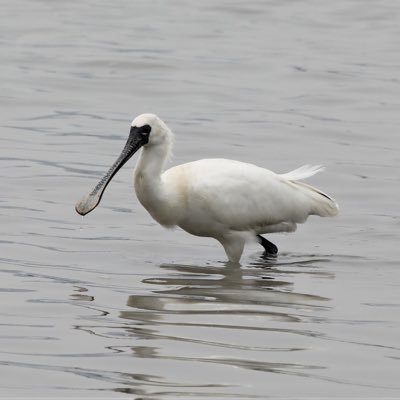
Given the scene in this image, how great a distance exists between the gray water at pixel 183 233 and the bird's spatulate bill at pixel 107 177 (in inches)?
14.5

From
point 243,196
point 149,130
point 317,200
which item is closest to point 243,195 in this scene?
point 243,196

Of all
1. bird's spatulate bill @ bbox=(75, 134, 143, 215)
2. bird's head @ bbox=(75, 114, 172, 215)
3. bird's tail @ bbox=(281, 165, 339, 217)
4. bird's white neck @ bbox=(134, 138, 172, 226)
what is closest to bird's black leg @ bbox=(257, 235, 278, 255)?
bird's tail @ bbox=(281, 165, 339, 217)

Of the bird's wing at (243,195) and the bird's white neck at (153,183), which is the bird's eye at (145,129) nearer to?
the bird's white neck at (153,183)

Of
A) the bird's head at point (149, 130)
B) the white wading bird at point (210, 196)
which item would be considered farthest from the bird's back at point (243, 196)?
the bird's head at point (149, 130)

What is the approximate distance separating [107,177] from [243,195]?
111cm

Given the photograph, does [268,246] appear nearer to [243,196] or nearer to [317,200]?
[243,196]

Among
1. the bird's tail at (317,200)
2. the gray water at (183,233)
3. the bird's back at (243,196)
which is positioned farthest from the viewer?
the bird's tail at (317,200)

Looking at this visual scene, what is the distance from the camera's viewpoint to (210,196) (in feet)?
36.6

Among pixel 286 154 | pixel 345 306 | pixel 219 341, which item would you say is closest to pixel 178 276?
pixel 345 306

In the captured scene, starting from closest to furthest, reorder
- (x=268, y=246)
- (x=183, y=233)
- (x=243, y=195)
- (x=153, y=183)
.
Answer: (x=153, y=183)
(x=243, y=195)
(x=268, y=246)
(x=183, y=233)

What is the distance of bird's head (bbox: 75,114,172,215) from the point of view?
11.0 meters

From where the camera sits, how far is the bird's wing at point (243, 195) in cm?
1118

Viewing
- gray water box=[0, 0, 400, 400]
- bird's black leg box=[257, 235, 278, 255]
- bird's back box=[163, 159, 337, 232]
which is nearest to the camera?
gray water box=[0, 0, 400, 400]

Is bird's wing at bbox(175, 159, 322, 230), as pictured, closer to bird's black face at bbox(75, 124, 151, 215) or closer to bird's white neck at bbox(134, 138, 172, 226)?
bird's white neck at bbox(134, 138, 172, 226)
